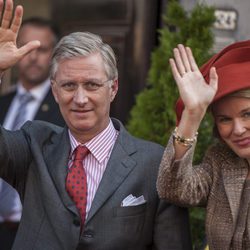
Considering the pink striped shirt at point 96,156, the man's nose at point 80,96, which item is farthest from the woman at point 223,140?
the man's nose at point 80,96

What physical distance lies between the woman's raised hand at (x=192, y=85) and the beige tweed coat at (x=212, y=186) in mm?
198

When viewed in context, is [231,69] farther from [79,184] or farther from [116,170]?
[79,184]

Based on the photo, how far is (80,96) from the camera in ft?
10.2

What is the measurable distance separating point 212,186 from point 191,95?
49 centimetres

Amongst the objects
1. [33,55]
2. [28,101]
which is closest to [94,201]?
[28,101]

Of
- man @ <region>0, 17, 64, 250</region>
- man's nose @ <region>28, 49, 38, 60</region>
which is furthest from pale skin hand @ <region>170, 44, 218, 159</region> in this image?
man's nose @ <region>28, 49, 38, 60</region>

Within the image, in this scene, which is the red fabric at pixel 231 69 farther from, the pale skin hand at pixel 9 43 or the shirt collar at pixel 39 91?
the shirt collar at pixel 39 91

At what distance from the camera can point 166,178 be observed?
305 cm

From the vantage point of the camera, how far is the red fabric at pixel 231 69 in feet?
9.90

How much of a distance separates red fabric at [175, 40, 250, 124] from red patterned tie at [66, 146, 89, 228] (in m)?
0.50

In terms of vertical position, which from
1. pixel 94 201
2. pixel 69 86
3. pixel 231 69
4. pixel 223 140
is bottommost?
Result: pixel 94 201

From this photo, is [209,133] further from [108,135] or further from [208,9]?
[108,135]

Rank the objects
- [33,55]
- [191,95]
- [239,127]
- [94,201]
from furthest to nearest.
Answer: [33,55], [94,201], [239,127], [191,95]

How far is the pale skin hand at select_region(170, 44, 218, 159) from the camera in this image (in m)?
2.91
